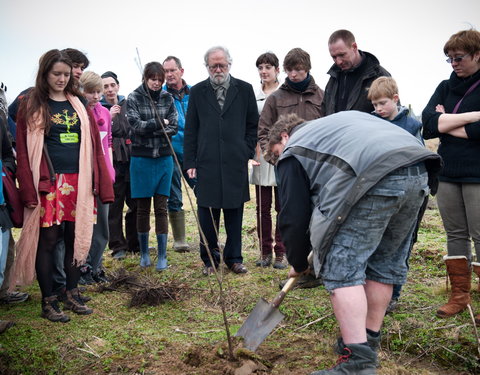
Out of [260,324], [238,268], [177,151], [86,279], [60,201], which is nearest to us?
[260,324]

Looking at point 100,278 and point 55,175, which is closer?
point 55,175

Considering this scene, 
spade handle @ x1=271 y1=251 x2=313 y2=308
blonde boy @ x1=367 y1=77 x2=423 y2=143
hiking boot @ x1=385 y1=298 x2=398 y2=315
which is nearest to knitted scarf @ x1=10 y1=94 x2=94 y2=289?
spade handle @ x1=271 y1=251 x2=313 y2=308

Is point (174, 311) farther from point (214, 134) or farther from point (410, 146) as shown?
point (410, 146)

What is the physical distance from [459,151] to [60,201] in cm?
323

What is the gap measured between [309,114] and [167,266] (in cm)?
237

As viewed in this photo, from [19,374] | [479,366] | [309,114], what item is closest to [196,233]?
[309,114]

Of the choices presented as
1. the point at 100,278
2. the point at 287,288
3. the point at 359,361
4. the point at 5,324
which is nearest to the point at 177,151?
the point at 100,278

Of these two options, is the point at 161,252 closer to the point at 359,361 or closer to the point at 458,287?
the point at 458,287

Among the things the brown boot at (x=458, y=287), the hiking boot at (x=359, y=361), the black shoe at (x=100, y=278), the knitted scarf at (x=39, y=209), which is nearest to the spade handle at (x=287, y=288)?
the hiking boot at (x=359, y=361)

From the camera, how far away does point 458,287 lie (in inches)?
158

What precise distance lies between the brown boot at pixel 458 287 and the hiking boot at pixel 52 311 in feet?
9.92

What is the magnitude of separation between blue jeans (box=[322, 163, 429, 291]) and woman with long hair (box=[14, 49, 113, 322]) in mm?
2263

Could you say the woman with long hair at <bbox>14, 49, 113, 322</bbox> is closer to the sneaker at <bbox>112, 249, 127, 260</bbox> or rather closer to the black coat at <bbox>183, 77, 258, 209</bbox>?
the black coat at <bbox>183, 77, 258, 209</bbox>

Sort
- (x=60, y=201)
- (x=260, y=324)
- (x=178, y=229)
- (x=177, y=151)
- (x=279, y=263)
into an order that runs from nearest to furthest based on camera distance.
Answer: (x=260, y=324), (x=60, y=201), (x=279, y=263), (x=178, y=229), (x=177, y=151)
